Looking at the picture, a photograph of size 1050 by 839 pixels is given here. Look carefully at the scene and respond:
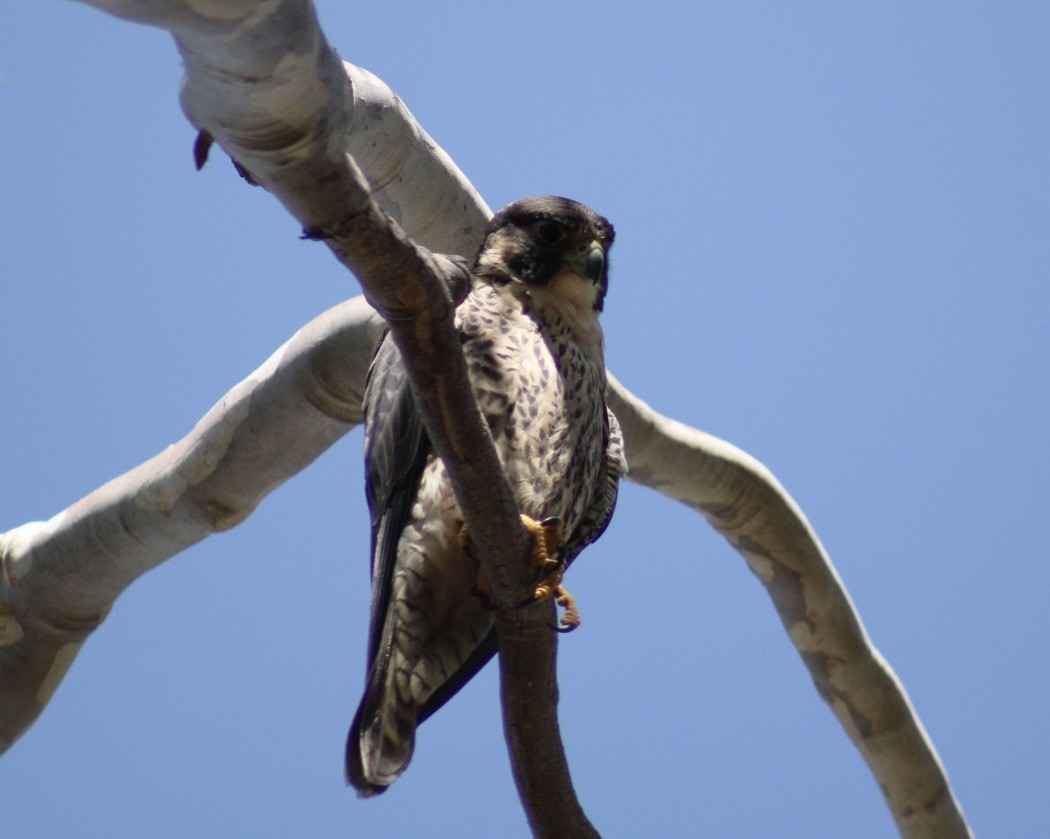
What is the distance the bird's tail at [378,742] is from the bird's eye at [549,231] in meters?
1.20

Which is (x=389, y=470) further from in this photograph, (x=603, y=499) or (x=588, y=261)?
(x=588, y=261)

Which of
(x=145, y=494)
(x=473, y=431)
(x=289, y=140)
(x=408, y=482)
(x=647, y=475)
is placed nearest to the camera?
(x=289, y=140)

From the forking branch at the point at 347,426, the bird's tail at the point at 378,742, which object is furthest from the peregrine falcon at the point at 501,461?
the forking branch at the point at 347,426

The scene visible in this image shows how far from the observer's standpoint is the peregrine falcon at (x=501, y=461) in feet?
8.51

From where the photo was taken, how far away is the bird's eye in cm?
303

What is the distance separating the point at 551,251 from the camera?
301 cm

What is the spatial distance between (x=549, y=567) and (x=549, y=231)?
1030 millimetres

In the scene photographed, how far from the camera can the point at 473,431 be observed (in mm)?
1976

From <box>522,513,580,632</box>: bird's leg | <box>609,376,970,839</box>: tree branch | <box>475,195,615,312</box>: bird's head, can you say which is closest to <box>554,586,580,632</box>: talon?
<box>522,513,580,632</box>: bird's leg

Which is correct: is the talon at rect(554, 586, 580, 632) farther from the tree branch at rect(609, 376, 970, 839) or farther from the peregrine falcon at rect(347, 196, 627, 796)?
the tree branch at rect(609, 376, 970, 839)

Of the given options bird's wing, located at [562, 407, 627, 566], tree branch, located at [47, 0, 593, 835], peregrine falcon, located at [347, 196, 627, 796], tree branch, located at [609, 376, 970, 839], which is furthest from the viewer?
tree branch, located at [609, 376, 970, 839]

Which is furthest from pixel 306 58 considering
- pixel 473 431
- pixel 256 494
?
pixel 256 494

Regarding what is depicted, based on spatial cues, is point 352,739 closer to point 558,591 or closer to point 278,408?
point 558,591

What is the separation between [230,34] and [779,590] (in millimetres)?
3863
